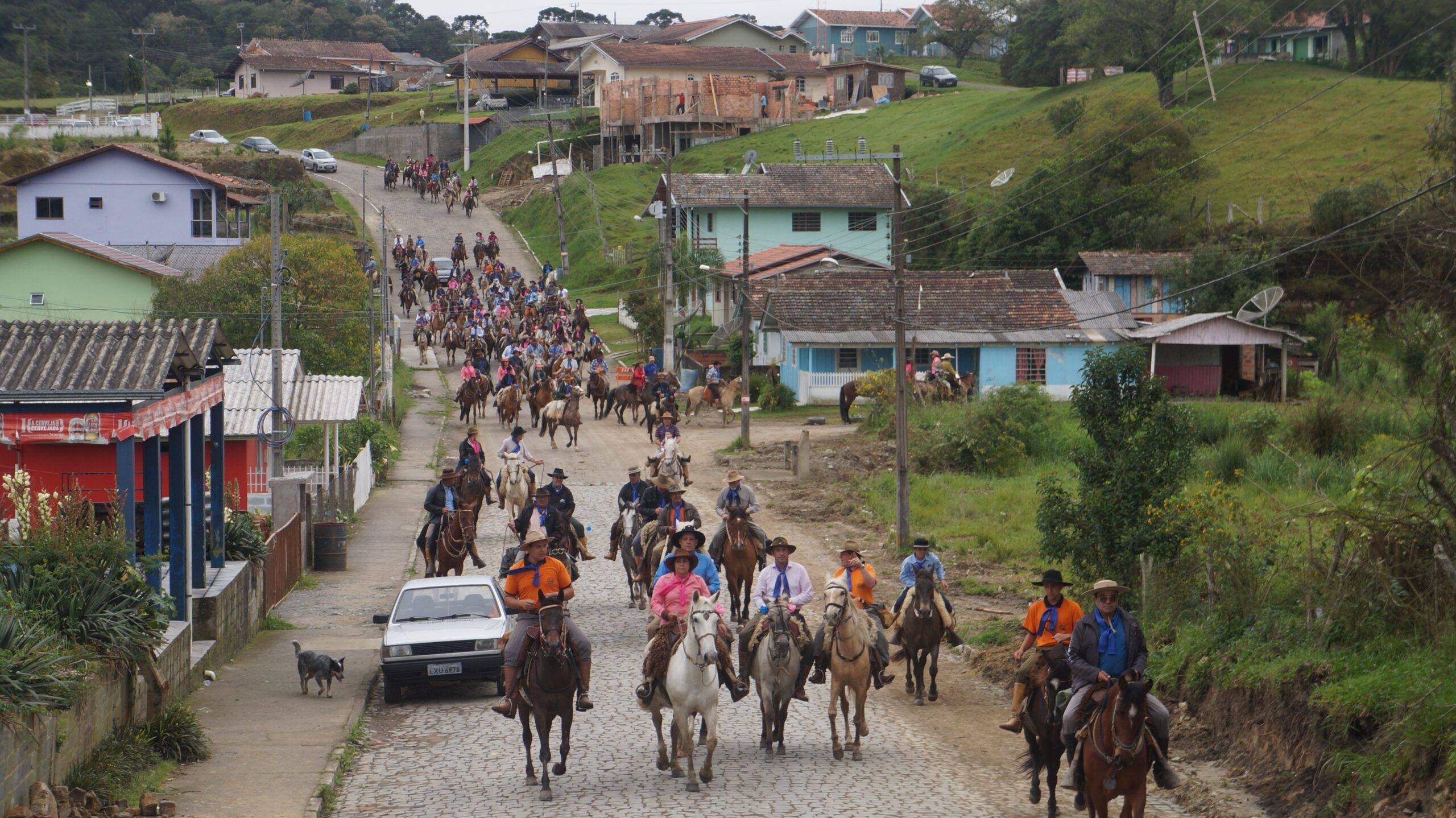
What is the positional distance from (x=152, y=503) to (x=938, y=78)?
93528 mm

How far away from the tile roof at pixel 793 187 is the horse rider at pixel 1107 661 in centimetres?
5132

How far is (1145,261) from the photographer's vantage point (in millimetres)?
50344

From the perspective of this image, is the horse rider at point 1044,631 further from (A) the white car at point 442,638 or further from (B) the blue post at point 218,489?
(B) the blue post at point 218,489

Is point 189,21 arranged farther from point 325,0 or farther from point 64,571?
point 64,571

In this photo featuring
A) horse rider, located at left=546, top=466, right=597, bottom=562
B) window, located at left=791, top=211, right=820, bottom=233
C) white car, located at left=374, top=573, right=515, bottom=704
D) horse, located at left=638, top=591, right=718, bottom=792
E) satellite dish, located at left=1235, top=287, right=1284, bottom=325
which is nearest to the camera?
horse, located at left=638, top=591, right=718, bottom=792

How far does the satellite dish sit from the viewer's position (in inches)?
1708

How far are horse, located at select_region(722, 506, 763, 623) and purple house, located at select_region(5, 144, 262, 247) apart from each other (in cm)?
4731

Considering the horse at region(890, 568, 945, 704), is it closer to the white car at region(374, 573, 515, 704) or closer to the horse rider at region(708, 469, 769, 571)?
the horse rider at region(708, 469, 769, 571)

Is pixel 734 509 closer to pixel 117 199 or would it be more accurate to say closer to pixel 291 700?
pixel 291 700

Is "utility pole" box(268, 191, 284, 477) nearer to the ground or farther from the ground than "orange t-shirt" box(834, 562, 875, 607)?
farther from the ground

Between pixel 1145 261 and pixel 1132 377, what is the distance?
3518 cm

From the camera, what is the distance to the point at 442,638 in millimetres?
15281

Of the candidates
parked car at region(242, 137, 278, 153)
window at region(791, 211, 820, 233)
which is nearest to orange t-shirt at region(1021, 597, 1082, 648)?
window at region(791, 211, 820, 233)

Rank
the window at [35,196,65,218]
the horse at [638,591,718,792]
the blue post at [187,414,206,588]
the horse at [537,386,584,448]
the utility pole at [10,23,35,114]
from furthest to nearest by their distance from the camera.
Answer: the utility pole at [10,23,35,114]
the window at [35,196,65,218]
the horse at [537,386,584,448]
the blue post at [187,414,206,588]
the horse at [638,591,718,792]
